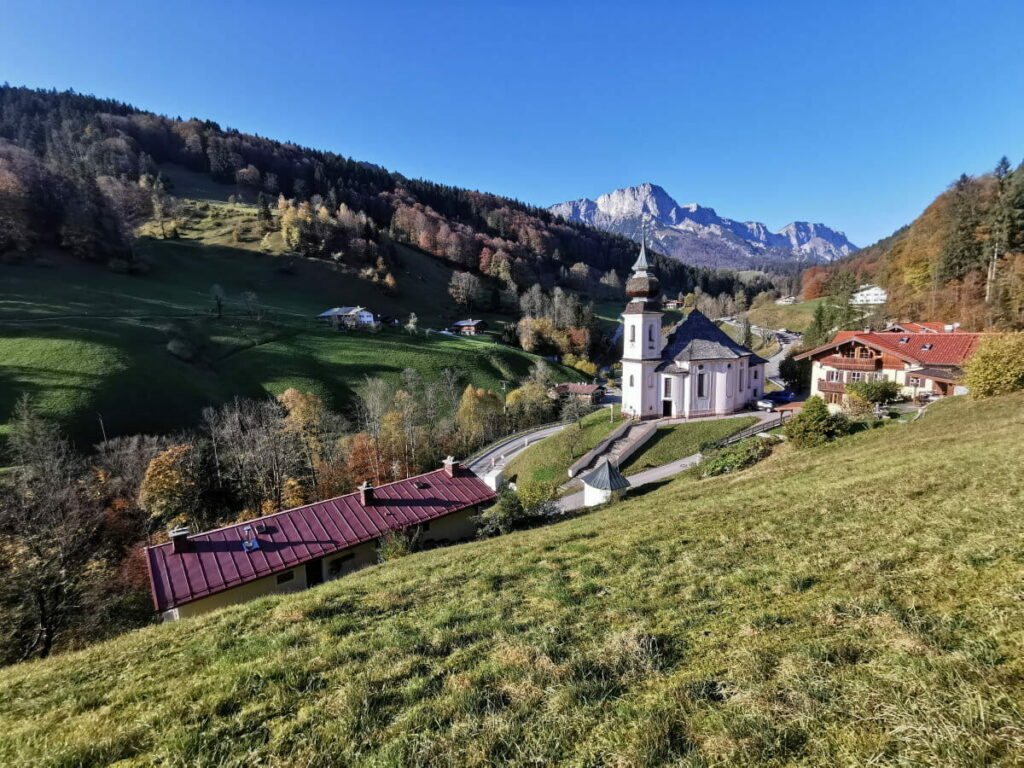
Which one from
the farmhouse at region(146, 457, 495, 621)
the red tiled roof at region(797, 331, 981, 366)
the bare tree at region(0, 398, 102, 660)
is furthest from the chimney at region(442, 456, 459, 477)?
the red tiled roof at region(797, 331, 981, 366)

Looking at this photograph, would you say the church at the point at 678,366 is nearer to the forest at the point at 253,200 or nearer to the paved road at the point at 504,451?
the paved road at the point at 504,451

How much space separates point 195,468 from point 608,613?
38437 mm

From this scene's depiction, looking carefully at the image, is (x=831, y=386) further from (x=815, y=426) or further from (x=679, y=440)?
(x=815, y=426)

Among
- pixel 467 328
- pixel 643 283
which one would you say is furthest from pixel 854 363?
pixel 467 328

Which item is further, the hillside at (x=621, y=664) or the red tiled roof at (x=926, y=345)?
the red tiled roof at (x=926, y=345)

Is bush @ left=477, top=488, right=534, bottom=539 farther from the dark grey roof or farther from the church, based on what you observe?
the church

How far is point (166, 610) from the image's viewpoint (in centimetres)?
1574

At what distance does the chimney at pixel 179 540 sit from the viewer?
56.4ft

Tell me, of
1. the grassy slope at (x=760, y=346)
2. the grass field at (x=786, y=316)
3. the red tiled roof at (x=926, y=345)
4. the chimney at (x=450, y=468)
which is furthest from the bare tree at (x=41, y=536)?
the grass field at (x=786, y=316)

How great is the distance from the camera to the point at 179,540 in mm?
17391

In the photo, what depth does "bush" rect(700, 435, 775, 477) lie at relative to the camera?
985 inches

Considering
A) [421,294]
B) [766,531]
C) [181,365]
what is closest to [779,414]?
[766,531]

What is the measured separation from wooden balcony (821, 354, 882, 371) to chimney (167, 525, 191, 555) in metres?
48.0

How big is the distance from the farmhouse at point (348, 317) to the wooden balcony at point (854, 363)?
6825 centimetres
